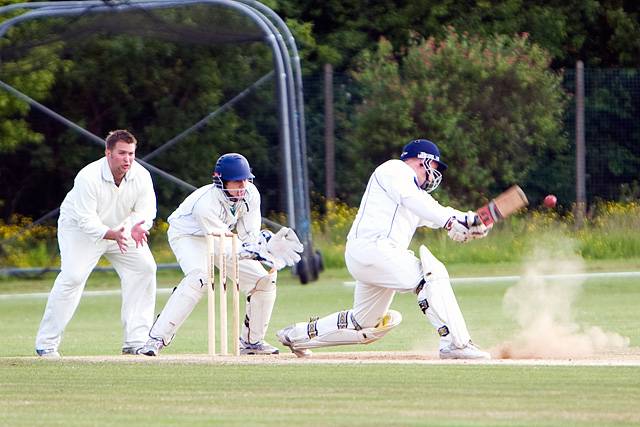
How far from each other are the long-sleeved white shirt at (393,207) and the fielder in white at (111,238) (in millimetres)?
1768

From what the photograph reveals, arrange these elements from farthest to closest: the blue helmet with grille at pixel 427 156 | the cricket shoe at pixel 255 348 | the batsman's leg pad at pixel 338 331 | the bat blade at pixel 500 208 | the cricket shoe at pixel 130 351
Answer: the cricket shoe at pixel 255 348 < the cricket shoe at pixel 130 351 < the batsman's leg pad at pixel 338 331 < the blue helmet with grille at pixel 427 156 < the bat blade at pixel 500 208

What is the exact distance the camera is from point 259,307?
12.1 m

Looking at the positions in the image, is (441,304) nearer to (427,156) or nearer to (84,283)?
(427,156)

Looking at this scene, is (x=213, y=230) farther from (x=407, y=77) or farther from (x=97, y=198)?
(x=407, y=77)

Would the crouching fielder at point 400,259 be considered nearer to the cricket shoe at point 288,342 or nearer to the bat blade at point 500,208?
the bat blade at point 500,208

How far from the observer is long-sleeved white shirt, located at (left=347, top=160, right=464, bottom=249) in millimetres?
10812

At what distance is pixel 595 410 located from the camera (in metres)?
8.16

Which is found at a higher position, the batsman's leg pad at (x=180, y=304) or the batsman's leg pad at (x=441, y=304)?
the batsman's leg pad at (x=441, y=304)

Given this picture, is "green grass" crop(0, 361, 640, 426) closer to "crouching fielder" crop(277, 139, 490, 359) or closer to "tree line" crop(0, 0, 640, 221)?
"crouching fielder" crop(277, 139, 490, 359)

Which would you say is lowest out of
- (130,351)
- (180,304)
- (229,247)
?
(130,351)

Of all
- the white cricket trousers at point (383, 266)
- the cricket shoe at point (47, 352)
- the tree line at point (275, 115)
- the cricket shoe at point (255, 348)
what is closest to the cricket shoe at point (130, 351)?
the cricket shoe at point (47, 352)

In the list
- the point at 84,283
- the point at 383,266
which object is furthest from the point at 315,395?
the point at 84,283

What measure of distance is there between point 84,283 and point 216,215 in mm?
1174

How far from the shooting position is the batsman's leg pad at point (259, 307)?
12.0 meters
